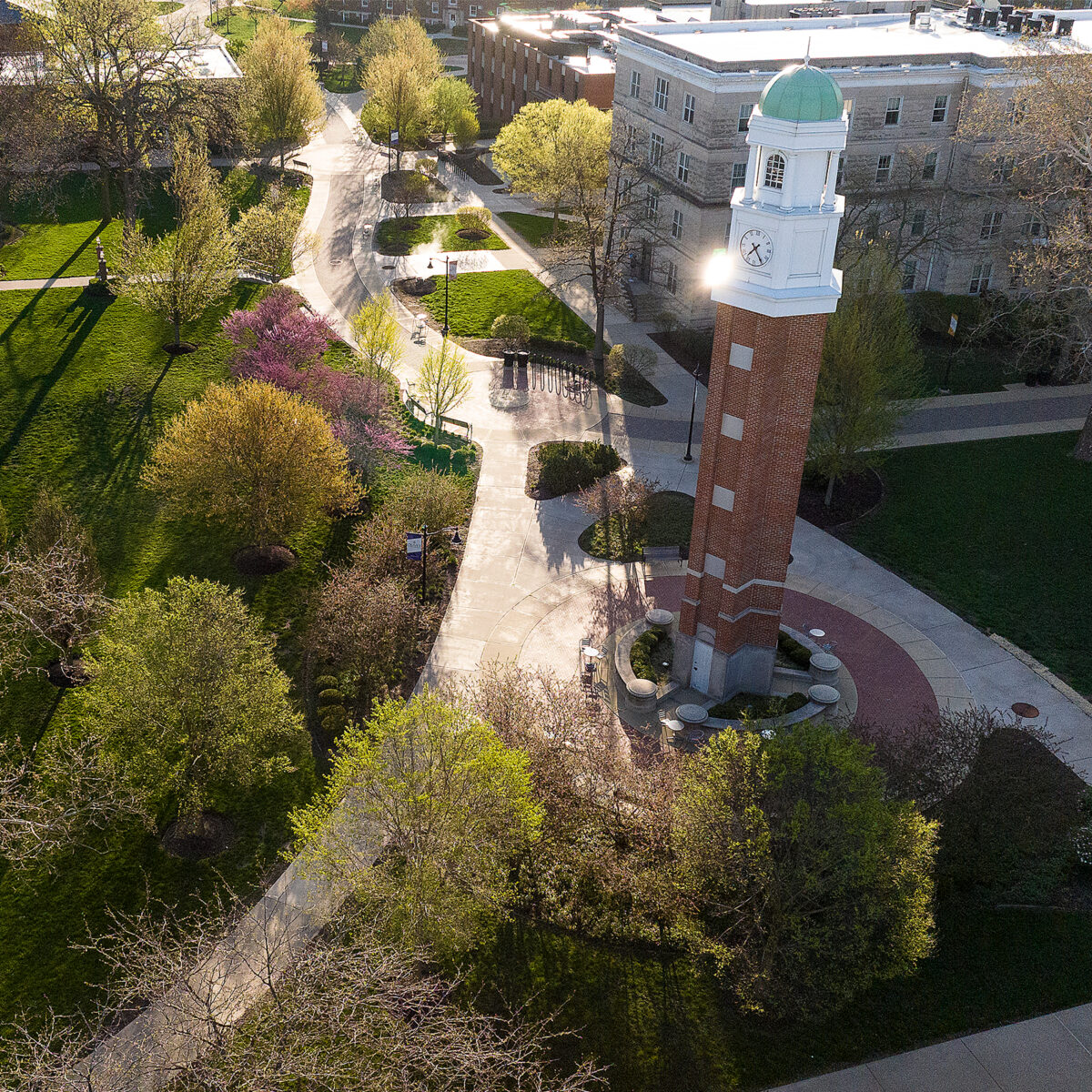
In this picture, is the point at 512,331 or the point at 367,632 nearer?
the point at 367,632

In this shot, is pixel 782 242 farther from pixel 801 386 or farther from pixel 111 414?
pixel 111 414

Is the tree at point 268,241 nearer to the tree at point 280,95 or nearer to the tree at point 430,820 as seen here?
the tree at point 280,95

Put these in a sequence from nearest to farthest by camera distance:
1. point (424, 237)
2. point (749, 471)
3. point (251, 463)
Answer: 1. point (749, 471)
2. point (251, 463)
3. point (424, 237)

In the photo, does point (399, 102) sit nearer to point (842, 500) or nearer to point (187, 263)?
point (187, 263)

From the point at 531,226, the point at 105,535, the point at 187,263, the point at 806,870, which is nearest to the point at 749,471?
the point at 806,870

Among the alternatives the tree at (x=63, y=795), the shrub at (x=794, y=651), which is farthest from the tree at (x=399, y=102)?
the tree at (x=63, y=795)

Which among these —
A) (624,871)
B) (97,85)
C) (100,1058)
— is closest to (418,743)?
(624,871)
